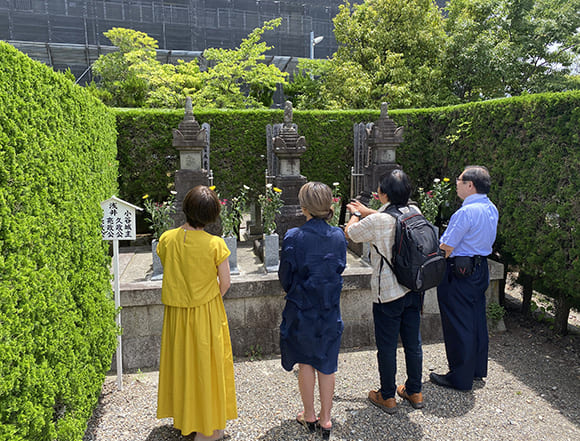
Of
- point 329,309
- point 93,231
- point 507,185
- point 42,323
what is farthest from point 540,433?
point 93,231

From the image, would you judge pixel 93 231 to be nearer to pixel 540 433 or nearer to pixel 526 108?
pixel 540 433

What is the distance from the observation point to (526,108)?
207 inches

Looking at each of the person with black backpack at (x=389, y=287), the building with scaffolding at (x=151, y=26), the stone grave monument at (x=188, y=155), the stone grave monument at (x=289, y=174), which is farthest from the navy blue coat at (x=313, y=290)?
the building with scaffolding at (x=151, y=26)

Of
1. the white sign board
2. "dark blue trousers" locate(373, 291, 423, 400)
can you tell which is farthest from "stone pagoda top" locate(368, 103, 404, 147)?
the white sign board

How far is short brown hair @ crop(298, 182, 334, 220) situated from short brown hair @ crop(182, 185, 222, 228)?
2.14ft

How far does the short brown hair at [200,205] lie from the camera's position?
2.68 metres

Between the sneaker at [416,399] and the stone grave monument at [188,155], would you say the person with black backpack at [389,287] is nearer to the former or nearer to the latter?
the sneaker at [416,399]

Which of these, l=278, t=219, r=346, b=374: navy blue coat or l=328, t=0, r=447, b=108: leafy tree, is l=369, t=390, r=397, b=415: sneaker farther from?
l=328, t=0, r=447, b=108: leafy tree

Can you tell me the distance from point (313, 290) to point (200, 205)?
101 cm

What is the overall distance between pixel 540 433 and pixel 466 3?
46.6 ft

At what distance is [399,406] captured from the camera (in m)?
3.58

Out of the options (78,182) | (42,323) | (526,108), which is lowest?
(42,323)

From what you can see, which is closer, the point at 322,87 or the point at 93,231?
the point at 93,231

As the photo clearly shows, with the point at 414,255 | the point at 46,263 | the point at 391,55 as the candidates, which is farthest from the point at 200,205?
the point at 391,55
